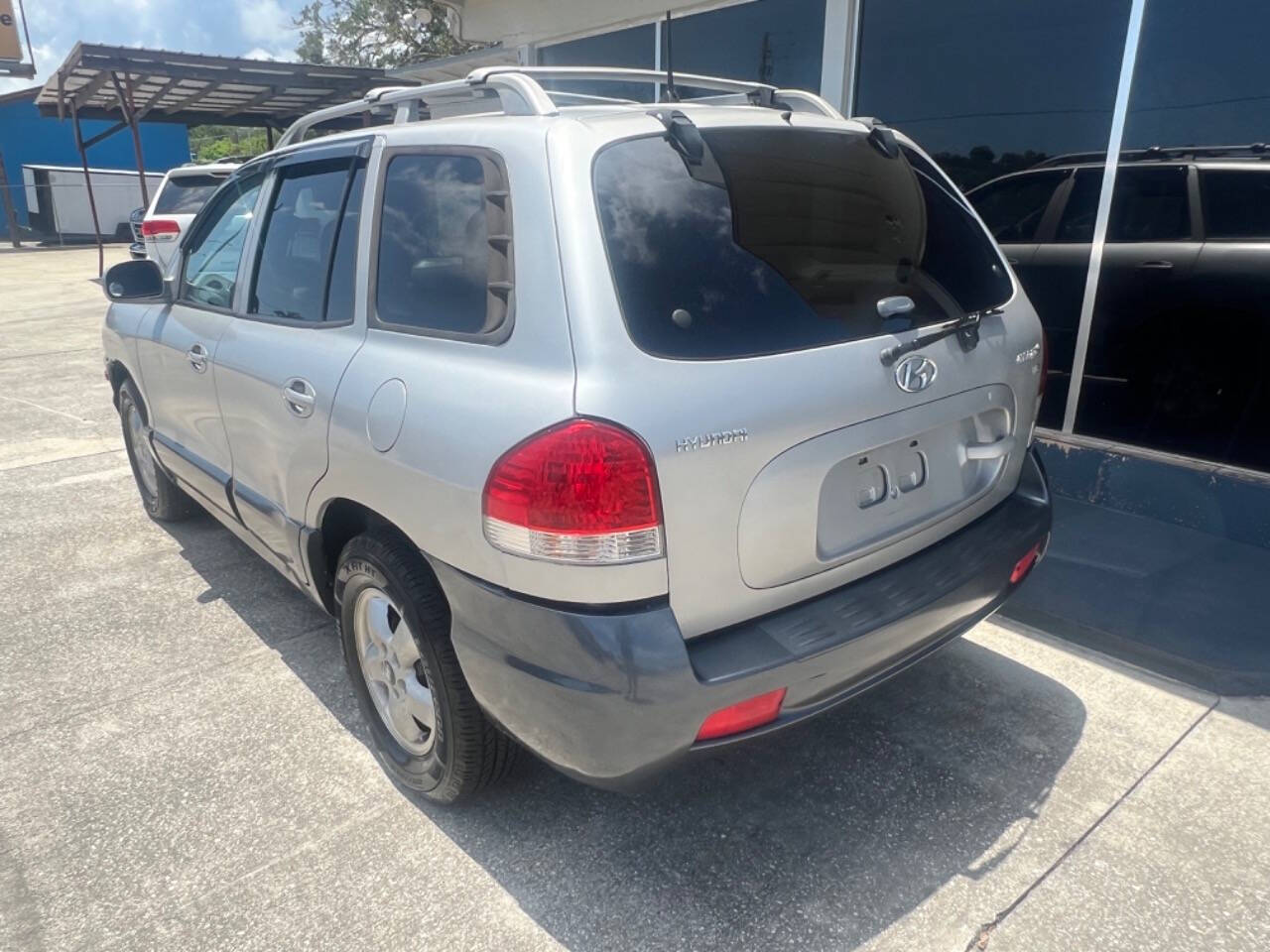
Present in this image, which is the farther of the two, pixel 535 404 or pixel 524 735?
pixel 524 735

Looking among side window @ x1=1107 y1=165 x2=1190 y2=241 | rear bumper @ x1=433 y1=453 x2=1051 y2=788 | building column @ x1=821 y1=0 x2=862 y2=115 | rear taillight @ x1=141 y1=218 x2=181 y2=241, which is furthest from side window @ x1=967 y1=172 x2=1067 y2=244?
rear taillight @ x1=141 y1=218 x2=181 y2=241

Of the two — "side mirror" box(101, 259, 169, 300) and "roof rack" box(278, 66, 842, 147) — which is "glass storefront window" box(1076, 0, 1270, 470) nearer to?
"roof rack" box(278, 66, 842, 147)

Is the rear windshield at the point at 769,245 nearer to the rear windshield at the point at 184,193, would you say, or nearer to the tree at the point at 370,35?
the rear windshield at the point at 184,193

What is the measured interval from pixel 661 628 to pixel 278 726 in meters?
1.72

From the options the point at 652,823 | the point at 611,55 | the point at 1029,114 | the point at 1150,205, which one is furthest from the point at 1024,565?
the point at 611,55

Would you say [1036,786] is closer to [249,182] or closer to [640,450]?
[640,450]

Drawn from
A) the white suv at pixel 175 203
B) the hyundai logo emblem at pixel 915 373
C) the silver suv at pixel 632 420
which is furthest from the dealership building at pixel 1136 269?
the white suv at pixel 175 203

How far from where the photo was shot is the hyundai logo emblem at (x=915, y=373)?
221 centimetres

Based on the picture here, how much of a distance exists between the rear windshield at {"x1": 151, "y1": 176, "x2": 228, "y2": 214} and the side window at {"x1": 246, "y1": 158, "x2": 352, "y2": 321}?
1047 centimetres

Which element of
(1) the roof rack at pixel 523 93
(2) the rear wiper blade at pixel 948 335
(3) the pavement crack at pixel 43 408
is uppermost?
(1) the roof rack at pixel 523 93

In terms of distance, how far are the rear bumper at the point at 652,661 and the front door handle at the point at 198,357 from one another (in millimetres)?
1729

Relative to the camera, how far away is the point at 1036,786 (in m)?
2.62

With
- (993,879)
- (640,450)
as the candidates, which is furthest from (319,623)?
(993,879)

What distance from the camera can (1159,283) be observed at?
4.47 m
